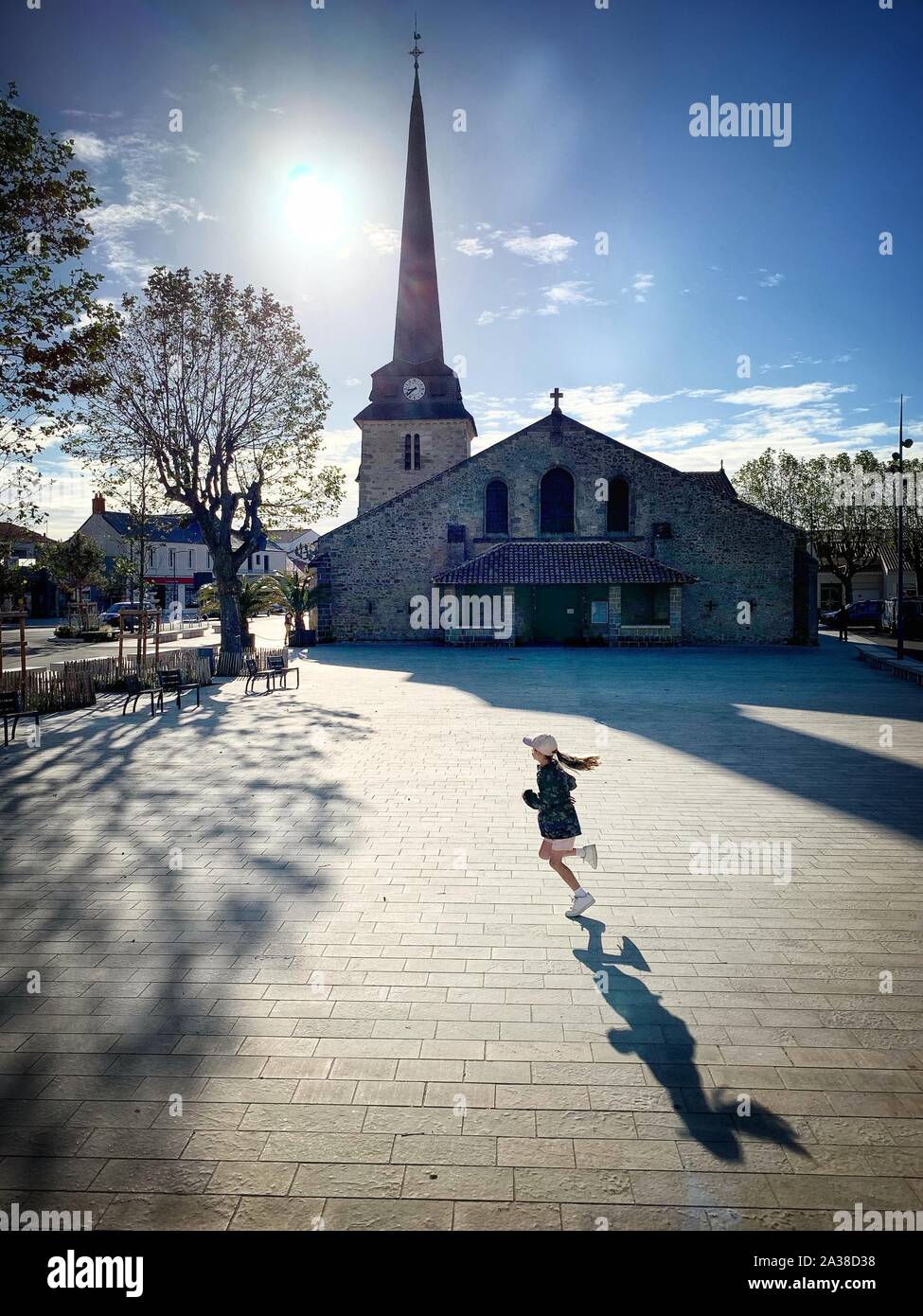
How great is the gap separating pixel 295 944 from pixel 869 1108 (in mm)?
3588

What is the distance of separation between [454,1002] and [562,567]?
96.5 ft

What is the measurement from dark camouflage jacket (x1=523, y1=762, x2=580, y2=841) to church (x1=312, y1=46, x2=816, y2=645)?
26675mm

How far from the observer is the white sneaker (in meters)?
5.78

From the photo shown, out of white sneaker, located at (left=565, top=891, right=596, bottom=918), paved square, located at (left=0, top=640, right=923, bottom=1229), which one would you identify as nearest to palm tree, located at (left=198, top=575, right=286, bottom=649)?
paved square, located at (left=0, top=640, right=923, bottom=1229)

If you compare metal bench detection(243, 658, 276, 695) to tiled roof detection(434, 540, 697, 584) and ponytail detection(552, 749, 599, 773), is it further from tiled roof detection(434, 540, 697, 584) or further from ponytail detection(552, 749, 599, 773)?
ponytail detection(552, 749, 599, 773)

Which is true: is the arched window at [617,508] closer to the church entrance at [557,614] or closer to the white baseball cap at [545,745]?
the church entrance at [557,614]

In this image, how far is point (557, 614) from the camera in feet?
113

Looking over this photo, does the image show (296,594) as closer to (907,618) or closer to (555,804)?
(907,618)

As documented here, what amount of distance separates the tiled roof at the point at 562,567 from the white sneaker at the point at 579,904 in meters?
27.0

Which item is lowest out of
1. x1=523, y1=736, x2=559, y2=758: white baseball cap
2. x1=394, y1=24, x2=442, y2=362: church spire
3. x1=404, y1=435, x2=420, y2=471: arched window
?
x1=523, y1=736, x2=559, y2=758: white baseball cap

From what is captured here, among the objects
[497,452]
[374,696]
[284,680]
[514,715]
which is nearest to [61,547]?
[497,452]

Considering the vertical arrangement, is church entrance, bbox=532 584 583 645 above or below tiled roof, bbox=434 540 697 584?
below

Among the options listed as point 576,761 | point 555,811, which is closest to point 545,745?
point 576,761

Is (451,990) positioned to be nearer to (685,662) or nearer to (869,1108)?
(869,1108)
